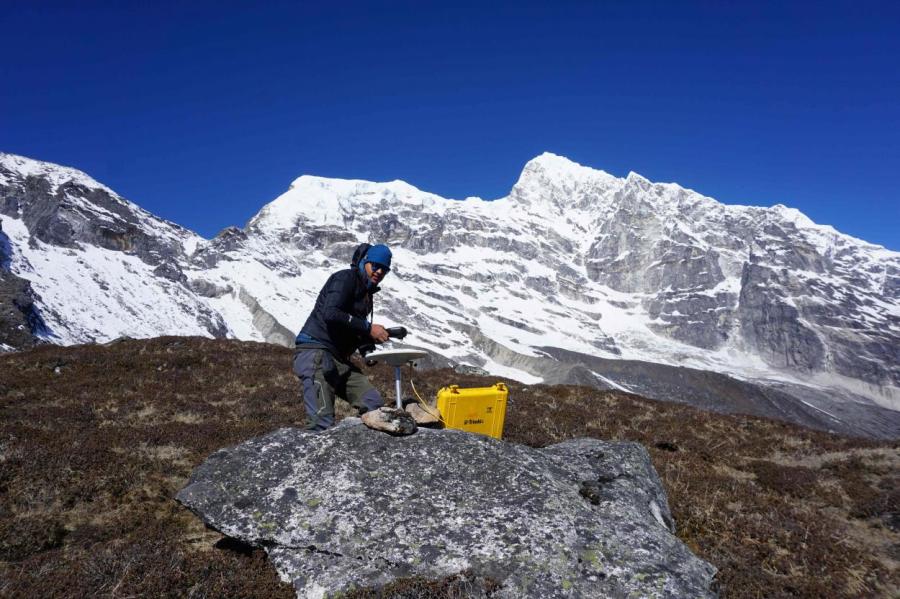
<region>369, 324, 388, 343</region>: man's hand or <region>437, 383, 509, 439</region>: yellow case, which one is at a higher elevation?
<region>369, 324, 388, 343</region>: man's hand

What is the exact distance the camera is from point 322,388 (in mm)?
8281

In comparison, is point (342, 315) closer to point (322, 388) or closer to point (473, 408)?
point (322, 388)

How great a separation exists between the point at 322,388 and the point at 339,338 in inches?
32.1

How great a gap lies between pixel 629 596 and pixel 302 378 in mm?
5373

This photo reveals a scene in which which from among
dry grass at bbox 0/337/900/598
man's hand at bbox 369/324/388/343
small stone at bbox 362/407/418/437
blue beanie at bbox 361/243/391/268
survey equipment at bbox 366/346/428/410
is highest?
blue beanie at bbox 361/243/391/268

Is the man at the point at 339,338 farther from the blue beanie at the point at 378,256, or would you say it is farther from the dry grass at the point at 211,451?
the dry grass at the point at 211,451

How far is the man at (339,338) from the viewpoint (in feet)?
26.6

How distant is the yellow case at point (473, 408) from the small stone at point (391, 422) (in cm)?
131

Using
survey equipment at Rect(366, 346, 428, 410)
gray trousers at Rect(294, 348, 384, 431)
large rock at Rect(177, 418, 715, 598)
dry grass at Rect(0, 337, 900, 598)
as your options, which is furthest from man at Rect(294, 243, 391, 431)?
dry grass at Rect(0, 337, 900, 598)

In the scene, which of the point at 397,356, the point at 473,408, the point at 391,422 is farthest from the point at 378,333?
the point at 473,408

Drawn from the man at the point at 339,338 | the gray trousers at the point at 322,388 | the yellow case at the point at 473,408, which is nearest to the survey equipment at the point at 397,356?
the man at the point at 339,338

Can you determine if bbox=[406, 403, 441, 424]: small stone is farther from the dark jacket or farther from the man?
the dark jacket

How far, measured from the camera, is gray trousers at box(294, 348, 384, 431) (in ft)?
27.0

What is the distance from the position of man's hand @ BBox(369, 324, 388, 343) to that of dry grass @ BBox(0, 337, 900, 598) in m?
3.15
